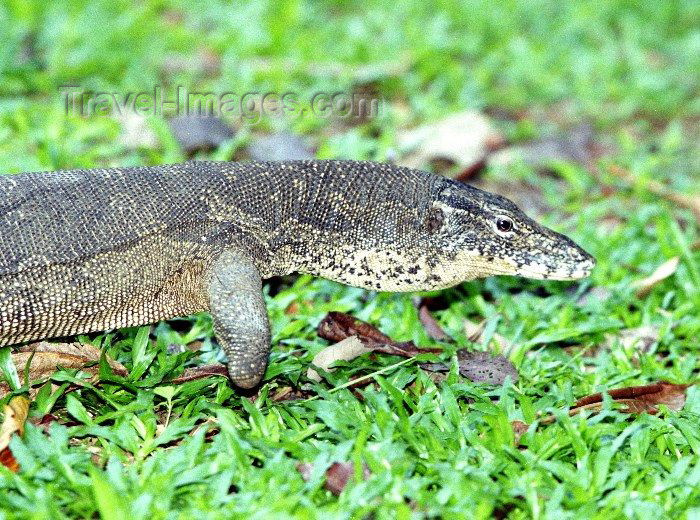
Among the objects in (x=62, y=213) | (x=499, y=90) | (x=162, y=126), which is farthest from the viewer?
(x=499, y=90)

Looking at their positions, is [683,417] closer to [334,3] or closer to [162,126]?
[162,126]

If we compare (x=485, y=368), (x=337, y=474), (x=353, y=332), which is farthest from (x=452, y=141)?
(x=337, y=474)

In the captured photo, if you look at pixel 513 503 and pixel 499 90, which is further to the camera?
pixel 499 90

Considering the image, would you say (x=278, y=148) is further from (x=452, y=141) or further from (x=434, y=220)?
(x=434, y=220)

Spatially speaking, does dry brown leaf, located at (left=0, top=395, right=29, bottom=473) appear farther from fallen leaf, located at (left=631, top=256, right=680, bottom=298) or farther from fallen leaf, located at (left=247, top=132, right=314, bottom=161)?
fallen leaf, located at (left=631, top=256, right=680, bottom=298)

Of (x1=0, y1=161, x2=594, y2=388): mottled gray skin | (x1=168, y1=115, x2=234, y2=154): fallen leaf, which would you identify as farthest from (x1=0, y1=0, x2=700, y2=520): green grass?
(x1=0, y1=161, x2=594, y2=388): mottled gray skin

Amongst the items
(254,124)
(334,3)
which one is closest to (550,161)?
(254,124)
